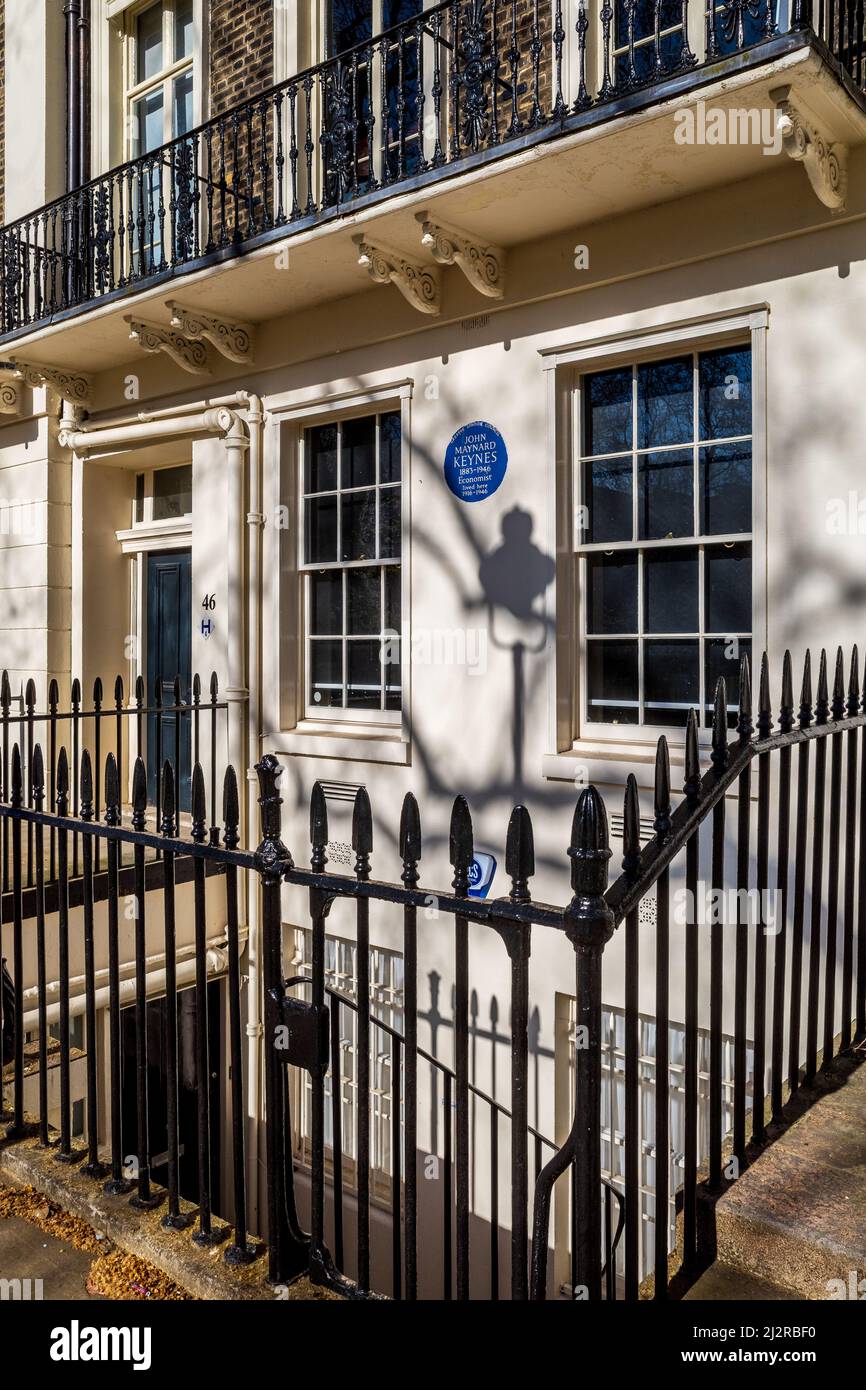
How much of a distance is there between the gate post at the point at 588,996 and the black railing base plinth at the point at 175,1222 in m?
1.26

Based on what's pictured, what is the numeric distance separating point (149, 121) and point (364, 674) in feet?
19.1

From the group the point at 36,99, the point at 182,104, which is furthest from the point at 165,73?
the point at 36,99

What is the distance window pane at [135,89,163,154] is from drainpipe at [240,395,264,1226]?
317 centimetres

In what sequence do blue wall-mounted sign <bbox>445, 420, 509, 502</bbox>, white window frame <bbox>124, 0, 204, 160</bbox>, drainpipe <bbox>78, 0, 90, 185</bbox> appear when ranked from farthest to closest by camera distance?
1. drainpipe <bbox>78, 0, 90, 185</bbox>
2. white window frame <bbox>124, 0, 204, 160</bbox>
3. blue wall-mounted sign <bbox>445, 420, 509, 502</bbox>

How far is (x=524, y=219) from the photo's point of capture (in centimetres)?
588

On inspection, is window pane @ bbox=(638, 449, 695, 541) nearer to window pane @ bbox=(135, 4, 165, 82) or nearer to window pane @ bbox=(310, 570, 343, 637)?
window pane @ bbox=(310, 570, 343, 637)

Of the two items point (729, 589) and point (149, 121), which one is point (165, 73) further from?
point (729, 589)

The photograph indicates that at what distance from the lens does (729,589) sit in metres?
5.54

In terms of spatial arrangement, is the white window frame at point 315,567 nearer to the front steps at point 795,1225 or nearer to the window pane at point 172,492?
the window pane at point 172,492

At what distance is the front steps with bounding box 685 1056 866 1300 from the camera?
7.27 ft

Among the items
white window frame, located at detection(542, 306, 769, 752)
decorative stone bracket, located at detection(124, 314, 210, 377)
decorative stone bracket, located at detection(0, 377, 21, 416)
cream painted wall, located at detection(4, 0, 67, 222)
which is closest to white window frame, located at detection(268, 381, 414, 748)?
decorative stone bracket, located at detection(124, 314, 210, 377)
